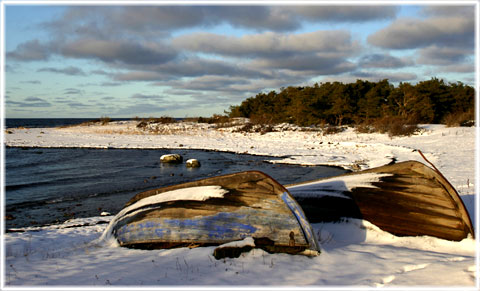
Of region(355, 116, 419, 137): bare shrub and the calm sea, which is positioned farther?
region(355, 116, 419, 137): bare shrub

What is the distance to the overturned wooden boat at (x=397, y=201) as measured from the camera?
4.60m

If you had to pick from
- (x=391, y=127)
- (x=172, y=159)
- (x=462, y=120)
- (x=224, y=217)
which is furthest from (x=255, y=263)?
(x=462, y=120)

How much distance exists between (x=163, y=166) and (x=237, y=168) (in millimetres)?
3615

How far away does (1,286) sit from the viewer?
3537 millimetres

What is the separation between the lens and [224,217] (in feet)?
15.0

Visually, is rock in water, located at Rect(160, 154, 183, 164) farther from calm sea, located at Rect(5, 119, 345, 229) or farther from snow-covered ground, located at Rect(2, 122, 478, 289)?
snow-covered ground, located at Rect(2, 122, 478, 289)

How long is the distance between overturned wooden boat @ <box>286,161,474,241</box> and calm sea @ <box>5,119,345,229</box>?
584 cm

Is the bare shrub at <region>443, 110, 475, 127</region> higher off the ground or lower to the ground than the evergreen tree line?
lower

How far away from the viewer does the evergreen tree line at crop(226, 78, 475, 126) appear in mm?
30875

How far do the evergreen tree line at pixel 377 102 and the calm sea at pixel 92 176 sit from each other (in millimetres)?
15043

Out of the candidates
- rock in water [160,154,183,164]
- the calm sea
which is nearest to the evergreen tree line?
the calm sea

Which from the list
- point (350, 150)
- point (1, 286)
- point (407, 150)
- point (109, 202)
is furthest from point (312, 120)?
point (1, 286)

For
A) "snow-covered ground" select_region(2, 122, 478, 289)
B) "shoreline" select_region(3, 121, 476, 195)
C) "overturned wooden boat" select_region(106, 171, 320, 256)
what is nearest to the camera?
"snow-covered ground" select_region(2, 122, 478, 289)

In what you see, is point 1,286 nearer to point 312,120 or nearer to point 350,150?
point 350,150
